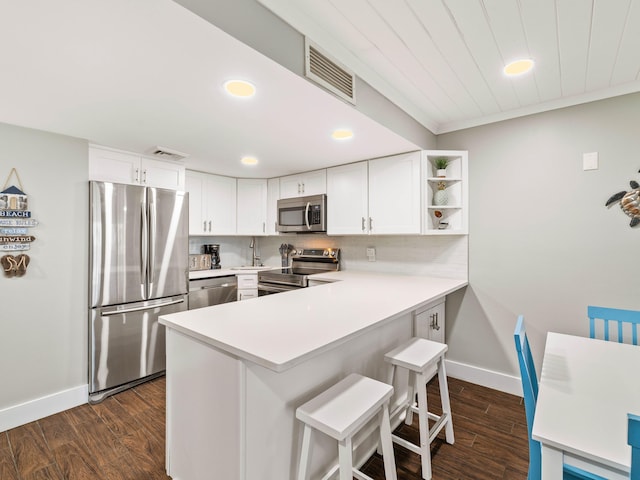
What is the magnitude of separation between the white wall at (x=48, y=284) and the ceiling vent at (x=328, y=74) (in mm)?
2130

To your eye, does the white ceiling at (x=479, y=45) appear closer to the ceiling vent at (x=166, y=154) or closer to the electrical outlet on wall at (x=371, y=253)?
the electrical outlet on wall at (x=371, y=253)

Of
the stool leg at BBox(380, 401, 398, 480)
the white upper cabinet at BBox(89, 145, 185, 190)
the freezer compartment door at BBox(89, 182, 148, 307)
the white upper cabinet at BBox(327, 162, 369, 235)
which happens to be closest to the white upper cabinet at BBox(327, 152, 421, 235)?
the white upper cabinet at BBox(327, 162, 369, 235)

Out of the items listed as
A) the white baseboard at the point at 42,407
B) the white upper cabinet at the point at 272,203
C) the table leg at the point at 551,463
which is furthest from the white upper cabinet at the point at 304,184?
the table leg at the point at 551,463

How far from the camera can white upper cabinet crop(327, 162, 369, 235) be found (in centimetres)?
319

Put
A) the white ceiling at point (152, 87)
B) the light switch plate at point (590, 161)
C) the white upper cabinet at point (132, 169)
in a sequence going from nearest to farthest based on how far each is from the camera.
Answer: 1. the white ceiling at point (152, 87)
2. the light switch plate at point (590, 161)
3. the white upper cabinet at point (132, 169)

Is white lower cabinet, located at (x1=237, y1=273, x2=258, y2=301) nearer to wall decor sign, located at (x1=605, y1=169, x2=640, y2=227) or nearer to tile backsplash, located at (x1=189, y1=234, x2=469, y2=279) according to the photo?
tile backsplash, located at (x1=189, y1=234, x2=469, y2=279)

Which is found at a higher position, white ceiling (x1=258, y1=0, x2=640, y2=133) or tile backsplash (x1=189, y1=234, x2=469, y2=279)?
white ceiling (x1=258, y1=0, x2=640, y2=133)

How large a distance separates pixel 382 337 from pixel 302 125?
158cm

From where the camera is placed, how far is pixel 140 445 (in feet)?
6.46

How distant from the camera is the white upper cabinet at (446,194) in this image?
2797 mm

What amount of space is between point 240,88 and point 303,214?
6.84ft

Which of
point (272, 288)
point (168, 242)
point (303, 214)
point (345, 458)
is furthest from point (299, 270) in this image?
point (345, 458)

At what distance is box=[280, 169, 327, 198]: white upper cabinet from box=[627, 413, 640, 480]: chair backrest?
3.06m

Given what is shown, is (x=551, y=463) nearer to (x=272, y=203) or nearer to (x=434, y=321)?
(x=434, y=321)
